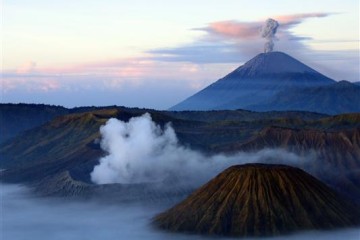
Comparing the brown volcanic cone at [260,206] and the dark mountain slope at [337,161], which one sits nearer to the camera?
the brown volcanic cone at [260,206]

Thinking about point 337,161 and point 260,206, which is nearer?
point 260,206

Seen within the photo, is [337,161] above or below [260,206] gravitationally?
above

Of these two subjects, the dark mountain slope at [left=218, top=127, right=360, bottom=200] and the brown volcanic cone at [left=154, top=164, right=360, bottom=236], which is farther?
the dark mountain slope at [left=218, top=127, right=360, bottom=200]

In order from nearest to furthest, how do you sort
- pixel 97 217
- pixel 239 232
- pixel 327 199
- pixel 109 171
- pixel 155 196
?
pixel 239 232
pixel 327 199
pixel 97 217
pixel 155 196
pixel 109 171

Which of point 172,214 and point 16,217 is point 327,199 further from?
point 16,217

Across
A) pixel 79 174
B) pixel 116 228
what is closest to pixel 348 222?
pixel 116 228

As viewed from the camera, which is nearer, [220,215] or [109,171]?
[220,215]

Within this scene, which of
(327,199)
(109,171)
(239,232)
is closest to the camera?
(239,232)
